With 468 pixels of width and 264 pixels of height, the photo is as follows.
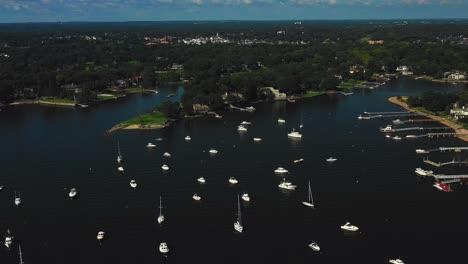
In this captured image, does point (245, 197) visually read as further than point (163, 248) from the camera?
Yes

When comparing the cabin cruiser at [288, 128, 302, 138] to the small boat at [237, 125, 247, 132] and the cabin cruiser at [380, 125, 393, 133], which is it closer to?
the small boat at [237, 125, 247, 132]

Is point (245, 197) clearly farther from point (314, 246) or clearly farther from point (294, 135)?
point (294, 135)

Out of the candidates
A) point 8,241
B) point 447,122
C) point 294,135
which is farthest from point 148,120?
point 447,122

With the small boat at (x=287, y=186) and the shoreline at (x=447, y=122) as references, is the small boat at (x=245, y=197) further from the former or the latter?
the shoreline at (x=447, y=122)

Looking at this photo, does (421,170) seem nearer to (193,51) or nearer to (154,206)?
(154,206)

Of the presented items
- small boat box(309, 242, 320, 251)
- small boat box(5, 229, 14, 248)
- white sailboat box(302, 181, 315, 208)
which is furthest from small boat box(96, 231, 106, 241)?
white sailboat box(302, 181, 315, 208)

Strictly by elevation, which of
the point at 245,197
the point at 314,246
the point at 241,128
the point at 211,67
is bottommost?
the point at 241,128

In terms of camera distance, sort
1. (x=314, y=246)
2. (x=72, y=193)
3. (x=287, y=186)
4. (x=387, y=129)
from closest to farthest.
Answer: (x=314, y=246) < (x=72, y=193) < (x=287, y=186) < (x=387, y=129)

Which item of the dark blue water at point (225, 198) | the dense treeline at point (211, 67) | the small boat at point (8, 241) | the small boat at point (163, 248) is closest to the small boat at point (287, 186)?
the dark blue water at point (225, 198)
